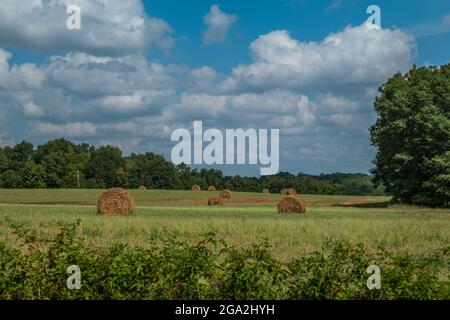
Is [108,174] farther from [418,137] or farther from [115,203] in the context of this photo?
[115,203]

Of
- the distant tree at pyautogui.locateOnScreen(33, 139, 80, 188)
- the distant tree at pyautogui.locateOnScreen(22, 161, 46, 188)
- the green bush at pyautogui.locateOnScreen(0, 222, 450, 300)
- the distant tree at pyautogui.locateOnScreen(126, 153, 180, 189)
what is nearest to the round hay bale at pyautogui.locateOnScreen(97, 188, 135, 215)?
the green bush at pyautogui.locateOnScreen(0, 222, 450, 300)

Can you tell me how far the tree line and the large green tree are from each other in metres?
50.5

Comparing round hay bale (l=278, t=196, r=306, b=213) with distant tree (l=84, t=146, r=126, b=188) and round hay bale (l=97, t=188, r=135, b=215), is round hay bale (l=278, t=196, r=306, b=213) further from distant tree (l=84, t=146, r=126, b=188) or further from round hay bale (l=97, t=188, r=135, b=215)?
distant tree (l=84, t=146, r=126, b=188)

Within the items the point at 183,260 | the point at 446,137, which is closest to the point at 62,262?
the point at 183,260

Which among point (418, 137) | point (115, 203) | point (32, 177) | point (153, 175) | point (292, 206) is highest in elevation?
point (418, 137)

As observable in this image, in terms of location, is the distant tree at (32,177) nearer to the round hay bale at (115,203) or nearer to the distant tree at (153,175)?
the distant tree at (153,175)

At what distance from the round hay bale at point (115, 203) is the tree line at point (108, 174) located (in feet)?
235

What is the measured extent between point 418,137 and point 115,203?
30.3 meters

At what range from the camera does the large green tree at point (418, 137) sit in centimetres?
5394

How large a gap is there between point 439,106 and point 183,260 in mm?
51915

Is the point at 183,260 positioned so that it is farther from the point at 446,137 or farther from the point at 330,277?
the point at 446,137

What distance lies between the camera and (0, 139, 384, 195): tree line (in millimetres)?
111375

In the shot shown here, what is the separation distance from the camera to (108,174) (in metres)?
119

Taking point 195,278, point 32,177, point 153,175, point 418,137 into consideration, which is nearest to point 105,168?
point 153,175
